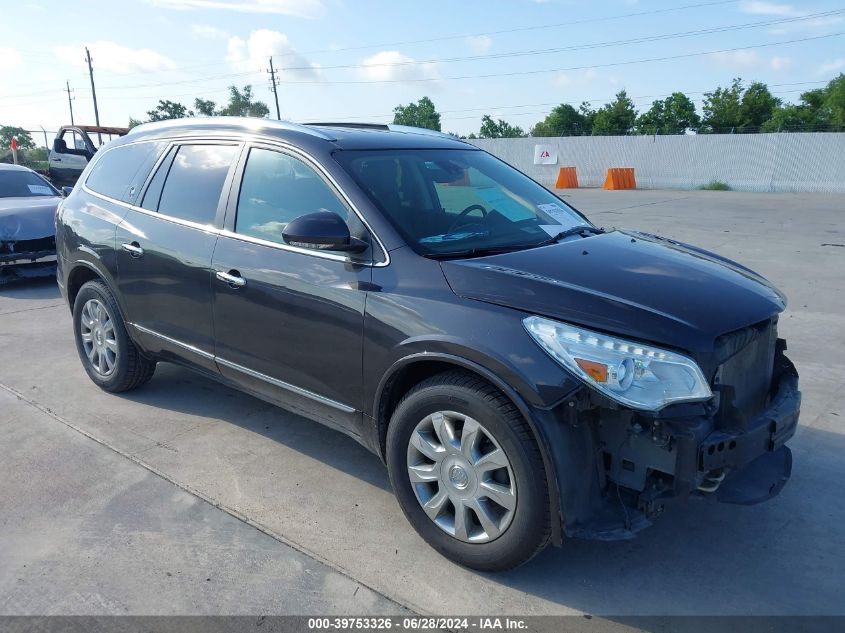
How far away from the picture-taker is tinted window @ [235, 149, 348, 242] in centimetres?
360

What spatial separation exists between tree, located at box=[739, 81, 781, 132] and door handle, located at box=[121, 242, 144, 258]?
64.7 m

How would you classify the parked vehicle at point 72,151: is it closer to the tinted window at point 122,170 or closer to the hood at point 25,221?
the hood at point 25,221

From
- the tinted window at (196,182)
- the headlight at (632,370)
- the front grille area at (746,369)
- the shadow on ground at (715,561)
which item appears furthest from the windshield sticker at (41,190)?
the front grille area at (746,369)

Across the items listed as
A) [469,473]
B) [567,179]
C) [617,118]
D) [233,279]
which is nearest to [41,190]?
[233,279]

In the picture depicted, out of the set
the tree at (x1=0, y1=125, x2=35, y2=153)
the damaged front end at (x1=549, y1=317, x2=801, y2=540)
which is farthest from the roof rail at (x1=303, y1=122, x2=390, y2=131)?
the tree at (x1=0, y1=125, x2=35, y2=153)

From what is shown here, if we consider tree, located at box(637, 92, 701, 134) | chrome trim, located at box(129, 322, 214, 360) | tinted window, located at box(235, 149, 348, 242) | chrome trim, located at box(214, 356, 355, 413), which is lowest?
chrome trim, located at box(214, 356, 355, 413)

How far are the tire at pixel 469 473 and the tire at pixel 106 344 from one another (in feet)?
8.32

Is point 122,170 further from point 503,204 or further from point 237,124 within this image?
point 503,204

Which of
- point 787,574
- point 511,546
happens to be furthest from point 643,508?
point 787,574

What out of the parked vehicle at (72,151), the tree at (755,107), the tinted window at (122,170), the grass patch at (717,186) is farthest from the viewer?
the tree at (755,107)

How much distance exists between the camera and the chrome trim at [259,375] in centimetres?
348

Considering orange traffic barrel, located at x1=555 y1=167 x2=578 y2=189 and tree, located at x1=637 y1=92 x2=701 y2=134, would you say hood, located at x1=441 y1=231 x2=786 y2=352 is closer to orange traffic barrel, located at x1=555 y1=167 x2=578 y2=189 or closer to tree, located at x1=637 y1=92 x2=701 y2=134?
orange traffic barrel, located at x1=555 y1=167 x2=578 y2=189

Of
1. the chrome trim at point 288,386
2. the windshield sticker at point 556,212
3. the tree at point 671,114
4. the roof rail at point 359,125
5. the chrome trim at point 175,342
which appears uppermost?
the tree at point 671,114

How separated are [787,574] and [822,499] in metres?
0.77
